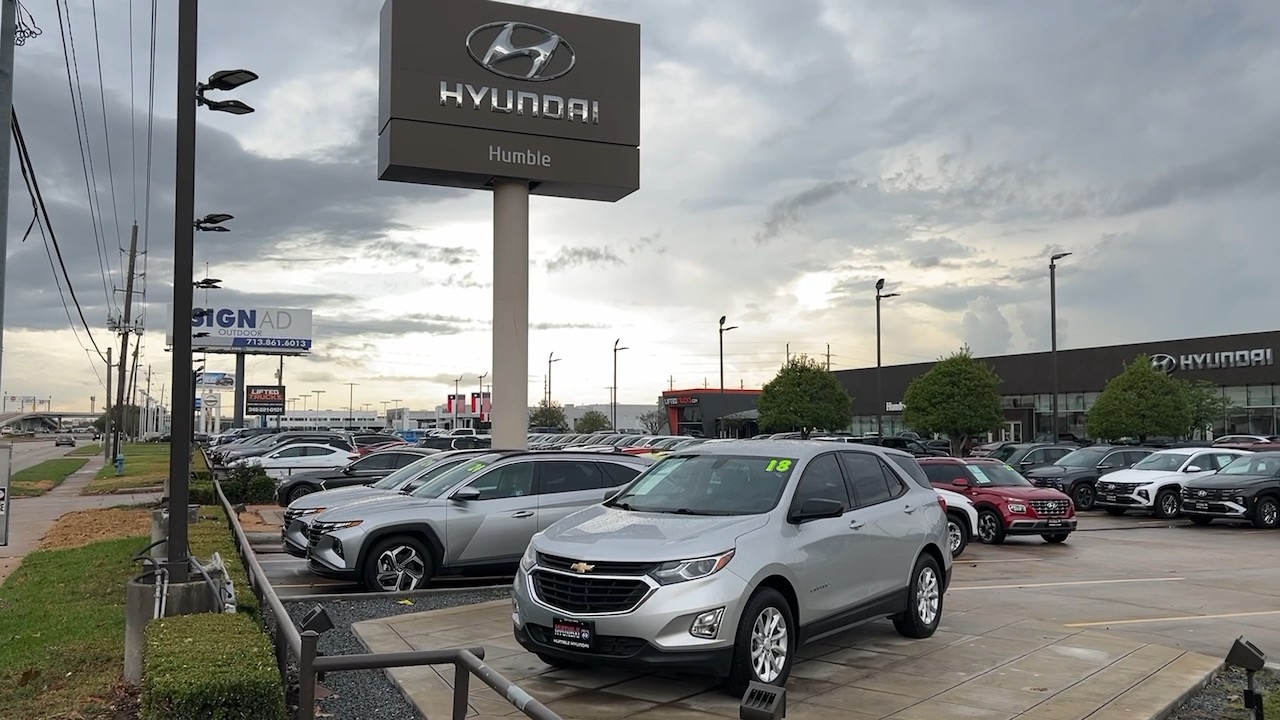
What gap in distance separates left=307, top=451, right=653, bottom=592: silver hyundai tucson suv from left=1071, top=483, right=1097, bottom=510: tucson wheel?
1840cm

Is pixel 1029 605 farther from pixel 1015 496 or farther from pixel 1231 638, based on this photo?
pixel 1015 496

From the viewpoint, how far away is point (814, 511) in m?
7.50

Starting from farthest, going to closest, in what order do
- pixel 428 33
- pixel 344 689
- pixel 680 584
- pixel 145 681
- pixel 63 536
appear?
1. pixel 428 33
2. pixel 63 536
3. pixel 344 689
4. pixel 680 584
5. pixel 145 681

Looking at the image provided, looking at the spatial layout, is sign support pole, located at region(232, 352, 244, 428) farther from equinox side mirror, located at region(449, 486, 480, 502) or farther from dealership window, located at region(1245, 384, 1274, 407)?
equinox side mirror, located at region(449, 486, 480, 502)

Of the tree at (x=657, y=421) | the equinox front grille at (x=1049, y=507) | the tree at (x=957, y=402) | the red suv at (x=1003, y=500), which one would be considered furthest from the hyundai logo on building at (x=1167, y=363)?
the tree at (x=657, y=421)

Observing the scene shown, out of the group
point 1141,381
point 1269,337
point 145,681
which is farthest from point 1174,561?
point 1269,337

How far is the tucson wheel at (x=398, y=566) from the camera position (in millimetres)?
11461

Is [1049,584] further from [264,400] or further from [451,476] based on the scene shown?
[264,400]

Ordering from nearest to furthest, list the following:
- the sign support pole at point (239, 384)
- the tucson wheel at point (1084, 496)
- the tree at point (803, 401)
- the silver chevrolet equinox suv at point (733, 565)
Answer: the silver chevrolet equinox suv at point (733, 565) < the tucson wheel at point (1084, 496) < the tree at point (803, 401) < the sign support pole at point (239, 384)

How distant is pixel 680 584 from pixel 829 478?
2.24 metres

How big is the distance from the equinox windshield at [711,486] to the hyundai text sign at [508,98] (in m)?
15.6

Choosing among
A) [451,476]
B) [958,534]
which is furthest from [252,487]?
[958,534]

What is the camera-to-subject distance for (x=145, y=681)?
561cm

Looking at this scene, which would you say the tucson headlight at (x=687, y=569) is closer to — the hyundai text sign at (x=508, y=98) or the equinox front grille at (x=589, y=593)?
the equinox front grille at (x=589, y=593)
